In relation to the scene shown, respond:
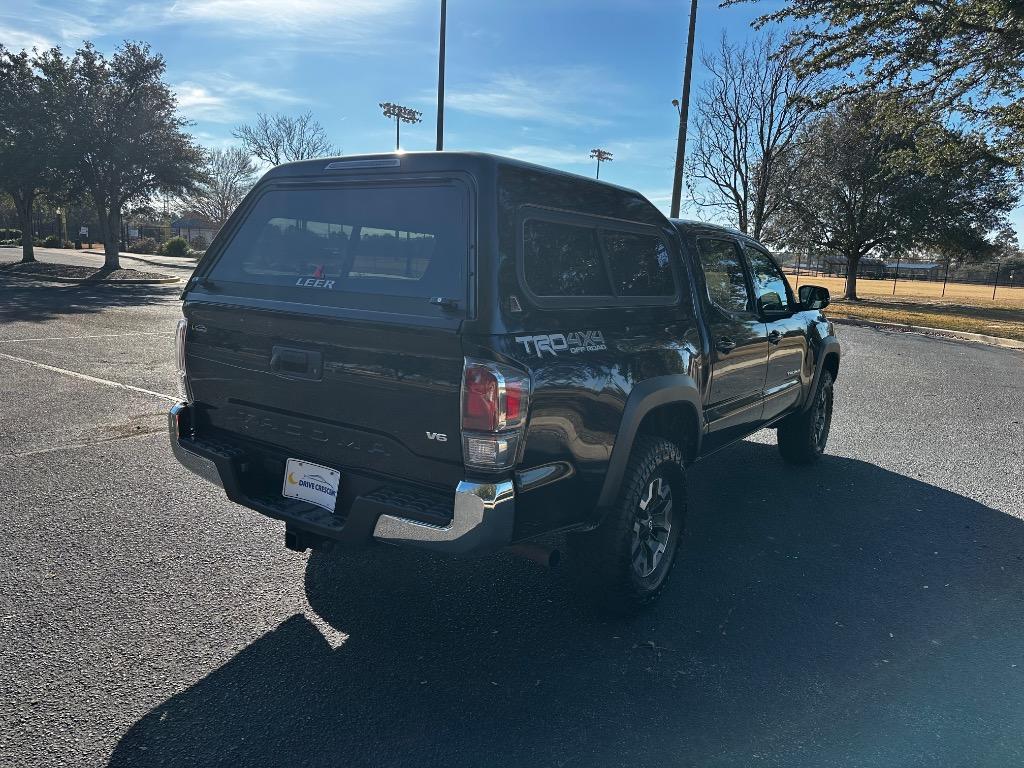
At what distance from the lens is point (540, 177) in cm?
303

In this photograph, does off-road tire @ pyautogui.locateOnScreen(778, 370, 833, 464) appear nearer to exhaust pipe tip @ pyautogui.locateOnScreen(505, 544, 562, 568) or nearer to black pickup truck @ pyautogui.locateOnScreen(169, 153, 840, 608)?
black pickup truck @ pyautogui.locateOnScreen(169, 153, 840, 608)

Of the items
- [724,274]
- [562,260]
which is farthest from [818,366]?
[562,260]

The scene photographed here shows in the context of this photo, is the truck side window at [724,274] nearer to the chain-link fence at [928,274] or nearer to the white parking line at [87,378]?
the white parking line at [87,378]

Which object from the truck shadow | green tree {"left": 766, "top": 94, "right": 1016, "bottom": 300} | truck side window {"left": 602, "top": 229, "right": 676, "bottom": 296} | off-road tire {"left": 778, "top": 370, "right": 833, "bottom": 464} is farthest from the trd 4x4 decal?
green tree {"left": 766, "top": 94, "right": 1016, "bottom": 300}

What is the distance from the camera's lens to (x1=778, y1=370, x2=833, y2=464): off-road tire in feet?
18.9

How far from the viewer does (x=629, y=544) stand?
3.17m

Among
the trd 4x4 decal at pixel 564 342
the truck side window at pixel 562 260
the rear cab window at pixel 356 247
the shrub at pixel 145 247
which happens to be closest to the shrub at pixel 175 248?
the shrub at pixel 145 247

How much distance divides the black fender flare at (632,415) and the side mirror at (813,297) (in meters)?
2.32

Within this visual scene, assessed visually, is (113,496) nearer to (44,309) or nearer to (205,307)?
(205,307)

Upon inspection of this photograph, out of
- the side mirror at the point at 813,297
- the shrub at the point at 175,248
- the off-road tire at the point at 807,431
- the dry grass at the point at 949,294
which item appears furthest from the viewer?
the shrub at the point at 175,248

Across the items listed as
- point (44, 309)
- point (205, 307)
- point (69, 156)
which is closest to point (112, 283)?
point (69, 156)

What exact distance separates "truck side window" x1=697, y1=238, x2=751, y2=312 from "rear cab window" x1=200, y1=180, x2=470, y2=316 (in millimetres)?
1811

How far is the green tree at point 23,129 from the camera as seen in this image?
2362 cm

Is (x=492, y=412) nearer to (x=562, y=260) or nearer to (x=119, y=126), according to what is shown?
(x=562, y=260)
